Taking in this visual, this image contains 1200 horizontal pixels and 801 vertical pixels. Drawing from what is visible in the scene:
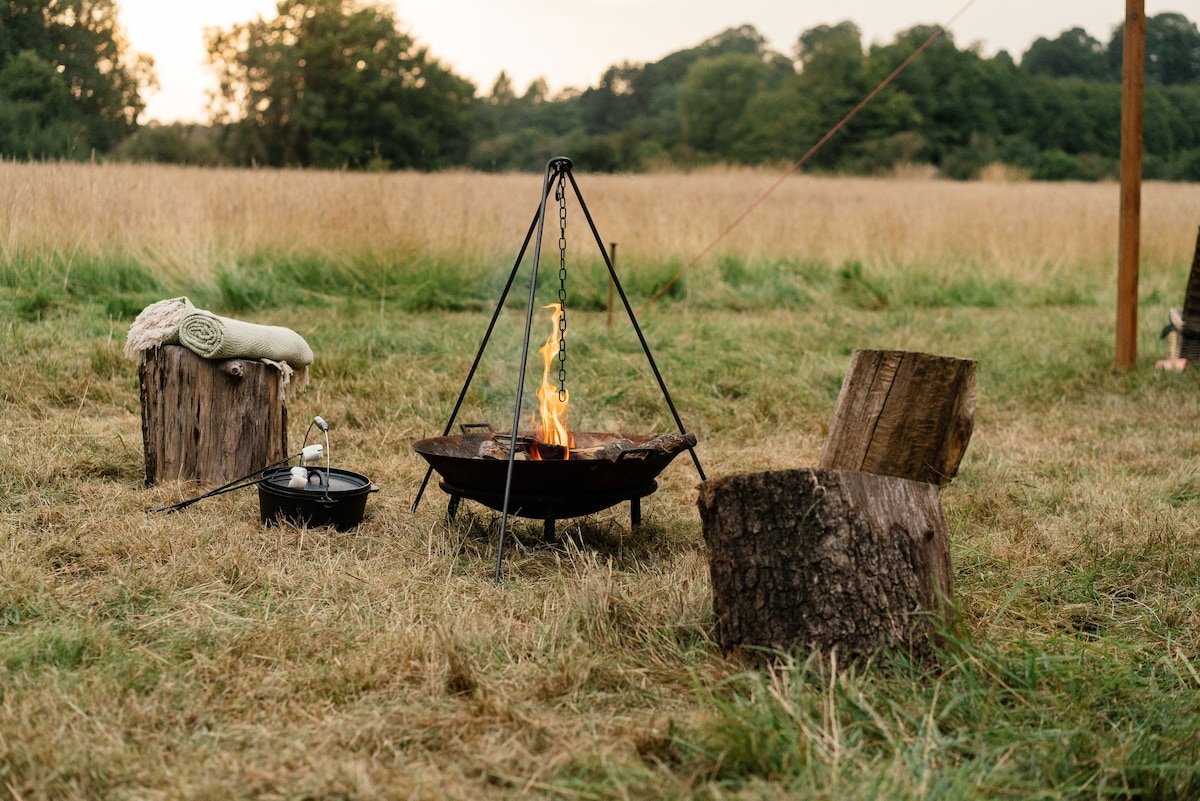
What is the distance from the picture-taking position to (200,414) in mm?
4008

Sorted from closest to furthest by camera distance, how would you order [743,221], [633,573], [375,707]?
[375,707] → [633,573] → [743,221]

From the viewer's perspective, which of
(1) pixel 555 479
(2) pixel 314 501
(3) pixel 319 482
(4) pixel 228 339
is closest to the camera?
(1) pixel 555 479

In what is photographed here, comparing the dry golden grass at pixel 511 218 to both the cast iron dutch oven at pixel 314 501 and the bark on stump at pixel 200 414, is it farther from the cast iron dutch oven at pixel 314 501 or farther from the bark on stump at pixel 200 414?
the cast iron dutch oven at pixel 314 501

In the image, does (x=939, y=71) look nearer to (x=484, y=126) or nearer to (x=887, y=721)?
(x=484, y=126)

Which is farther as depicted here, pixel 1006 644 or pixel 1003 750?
pixel 1006 644

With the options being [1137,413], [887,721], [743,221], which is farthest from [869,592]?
[743,221]

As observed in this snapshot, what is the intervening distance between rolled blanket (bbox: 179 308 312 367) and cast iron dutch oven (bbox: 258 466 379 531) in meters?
0.64

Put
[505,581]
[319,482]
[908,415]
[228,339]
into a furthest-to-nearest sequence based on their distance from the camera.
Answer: [908,415] < [228,339] < [319,482] < [505,581]

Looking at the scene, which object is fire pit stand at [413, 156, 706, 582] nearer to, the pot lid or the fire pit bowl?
the fire pit bowl

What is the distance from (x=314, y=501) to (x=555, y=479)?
0.89 meters

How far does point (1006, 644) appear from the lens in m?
2.49

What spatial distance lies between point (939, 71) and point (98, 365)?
28.8 meters

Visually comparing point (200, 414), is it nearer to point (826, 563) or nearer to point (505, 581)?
point (505, 581)

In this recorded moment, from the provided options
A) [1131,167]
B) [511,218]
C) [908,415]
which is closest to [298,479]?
[908,415]
